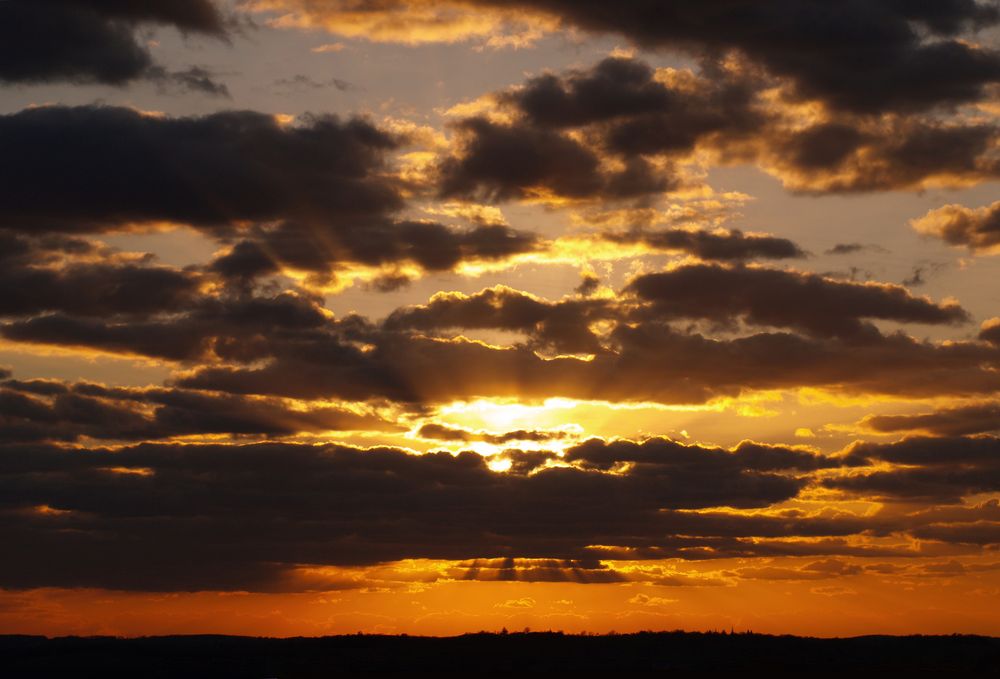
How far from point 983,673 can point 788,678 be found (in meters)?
29.7

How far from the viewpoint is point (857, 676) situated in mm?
198875

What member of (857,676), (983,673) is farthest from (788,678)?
(983,673)

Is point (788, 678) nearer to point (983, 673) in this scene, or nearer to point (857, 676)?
point (857, 676)

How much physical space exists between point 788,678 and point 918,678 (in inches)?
709

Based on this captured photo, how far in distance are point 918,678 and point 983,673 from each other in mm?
19599

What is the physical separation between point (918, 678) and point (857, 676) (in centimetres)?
1406

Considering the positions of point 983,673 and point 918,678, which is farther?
point 983,673

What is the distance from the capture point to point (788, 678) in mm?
194625

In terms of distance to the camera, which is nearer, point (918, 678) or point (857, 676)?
point (918, 678)

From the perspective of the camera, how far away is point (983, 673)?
200 meters
